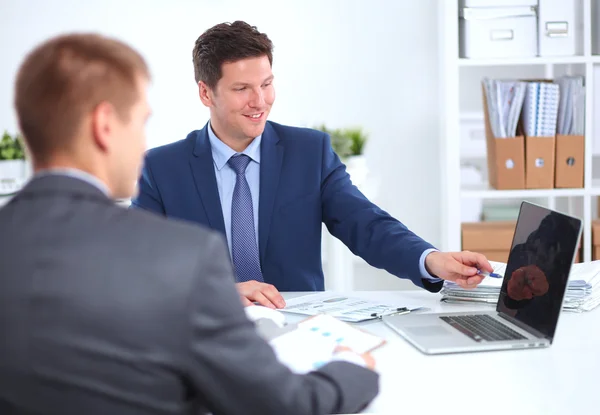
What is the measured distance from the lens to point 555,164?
3.22 m

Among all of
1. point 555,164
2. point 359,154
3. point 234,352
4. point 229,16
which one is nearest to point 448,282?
point 234,352

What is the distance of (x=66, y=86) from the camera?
948mm

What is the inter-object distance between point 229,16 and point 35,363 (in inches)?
142

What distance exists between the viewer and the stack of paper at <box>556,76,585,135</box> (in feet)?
10.2

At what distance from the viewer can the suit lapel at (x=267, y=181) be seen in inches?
87.4

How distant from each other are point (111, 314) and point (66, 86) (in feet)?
0.91

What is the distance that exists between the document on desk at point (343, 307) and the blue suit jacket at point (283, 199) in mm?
301

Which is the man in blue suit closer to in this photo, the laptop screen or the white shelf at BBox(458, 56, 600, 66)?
the laptop screen

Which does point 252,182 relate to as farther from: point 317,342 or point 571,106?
point 571,106

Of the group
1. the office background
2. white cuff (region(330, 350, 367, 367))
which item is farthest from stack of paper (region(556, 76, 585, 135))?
white cuff (region(330, 350, 367, 367))

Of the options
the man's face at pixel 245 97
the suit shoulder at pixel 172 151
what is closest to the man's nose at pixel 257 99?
the man's face at pixel 245 97

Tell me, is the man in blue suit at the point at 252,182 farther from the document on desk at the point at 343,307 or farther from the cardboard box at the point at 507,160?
the cardboard box at the point at 507,160

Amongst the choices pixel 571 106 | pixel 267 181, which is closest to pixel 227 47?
pixel 267 181

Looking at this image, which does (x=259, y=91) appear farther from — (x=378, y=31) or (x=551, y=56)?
(x=378, y=31)
